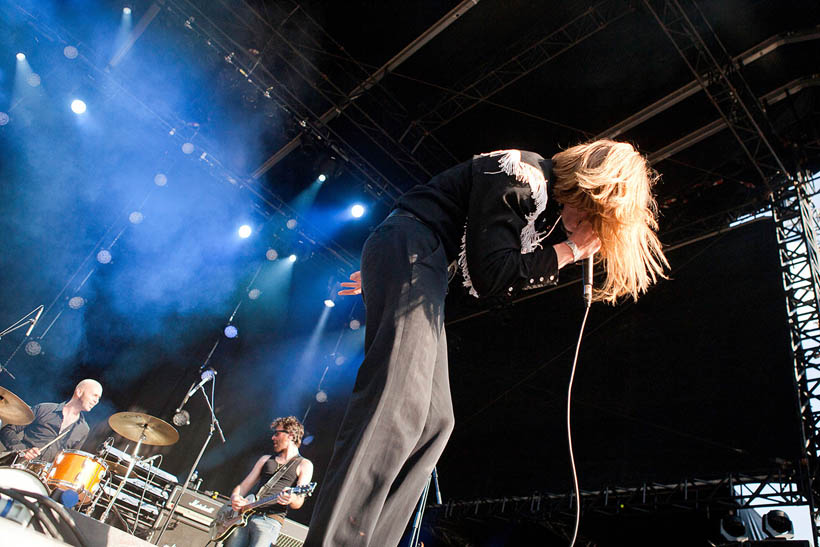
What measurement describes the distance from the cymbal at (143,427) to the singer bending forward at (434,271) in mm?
4685

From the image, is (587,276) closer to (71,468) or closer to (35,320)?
(71,468)

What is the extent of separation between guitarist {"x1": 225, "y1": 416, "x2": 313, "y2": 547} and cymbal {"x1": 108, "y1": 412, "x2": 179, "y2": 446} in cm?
112

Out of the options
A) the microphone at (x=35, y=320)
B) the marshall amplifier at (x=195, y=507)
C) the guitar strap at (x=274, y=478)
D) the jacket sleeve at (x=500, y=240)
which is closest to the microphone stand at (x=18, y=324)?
the microphone at (x=35, y=320)

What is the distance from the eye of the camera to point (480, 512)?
7906 millimetres

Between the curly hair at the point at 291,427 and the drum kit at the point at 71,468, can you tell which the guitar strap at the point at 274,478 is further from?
the drum kit at the point at 71,468

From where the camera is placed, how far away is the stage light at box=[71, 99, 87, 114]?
24.3 feet

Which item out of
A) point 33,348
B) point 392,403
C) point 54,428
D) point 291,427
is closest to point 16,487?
point 392,403

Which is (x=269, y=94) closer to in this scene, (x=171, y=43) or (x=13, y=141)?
(x=171, y=43)

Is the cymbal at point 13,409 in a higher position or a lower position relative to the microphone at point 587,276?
lower

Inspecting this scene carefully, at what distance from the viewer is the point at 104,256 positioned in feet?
25.7

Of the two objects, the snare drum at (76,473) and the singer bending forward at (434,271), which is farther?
the snare drum at (76,473)

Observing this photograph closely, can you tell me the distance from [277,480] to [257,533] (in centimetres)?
51

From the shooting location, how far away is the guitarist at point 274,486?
4.29 metres

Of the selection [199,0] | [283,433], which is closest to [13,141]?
[199,0]
